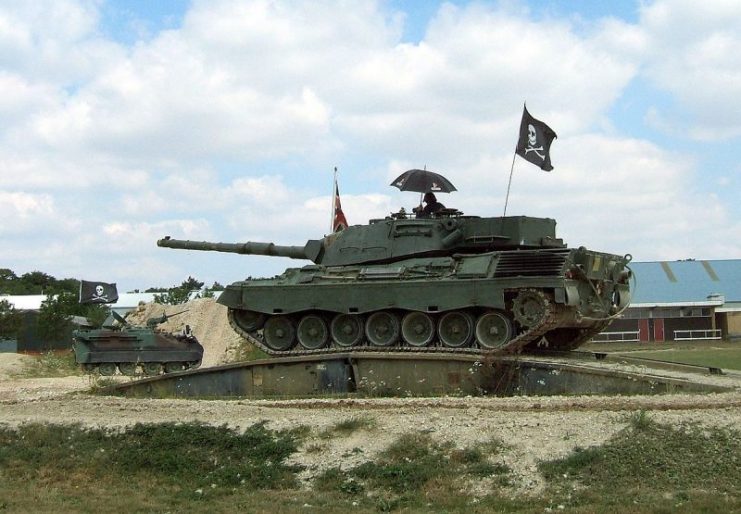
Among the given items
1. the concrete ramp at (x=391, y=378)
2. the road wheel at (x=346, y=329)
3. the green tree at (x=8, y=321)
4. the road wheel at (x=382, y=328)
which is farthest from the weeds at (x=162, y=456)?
the green tree at (x=8, y=321)

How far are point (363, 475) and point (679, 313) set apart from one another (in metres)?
45.6

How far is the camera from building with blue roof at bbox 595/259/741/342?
172ft

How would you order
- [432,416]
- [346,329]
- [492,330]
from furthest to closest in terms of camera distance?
[346,329]
[492,330]
[432,416]

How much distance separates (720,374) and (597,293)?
342 centimetres

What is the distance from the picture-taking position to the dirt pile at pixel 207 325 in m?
37.1

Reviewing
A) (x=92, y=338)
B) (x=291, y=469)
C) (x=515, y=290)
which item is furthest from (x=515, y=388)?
(x=92, y=338)

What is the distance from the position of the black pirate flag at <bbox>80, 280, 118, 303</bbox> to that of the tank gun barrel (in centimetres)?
1258

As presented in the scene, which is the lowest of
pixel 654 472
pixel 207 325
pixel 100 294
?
pixel 654 472

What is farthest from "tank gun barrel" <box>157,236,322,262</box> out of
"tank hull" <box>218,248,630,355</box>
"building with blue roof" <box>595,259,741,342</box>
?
"building with blue roof" <box>595,259,741,342</box>

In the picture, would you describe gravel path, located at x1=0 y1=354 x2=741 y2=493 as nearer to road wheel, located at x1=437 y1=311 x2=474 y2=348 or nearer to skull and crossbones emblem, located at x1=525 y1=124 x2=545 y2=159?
road wheel, located at x1=437 y1=311 x2=474 y2=348

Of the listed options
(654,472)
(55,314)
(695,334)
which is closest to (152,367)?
(654,472)

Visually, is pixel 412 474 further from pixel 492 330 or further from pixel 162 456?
pixel 492 330

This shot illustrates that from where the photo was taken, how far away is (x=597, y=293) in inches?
811

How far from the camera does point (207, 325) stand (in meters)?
39.6
